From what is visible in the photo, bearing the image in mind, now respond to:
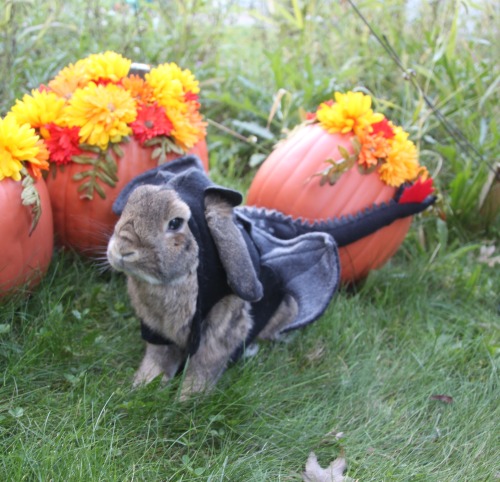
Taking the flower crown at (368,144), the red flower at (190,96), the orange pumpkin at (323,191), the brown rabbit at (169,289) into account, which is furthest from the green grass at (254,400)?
the red flower at (190,96)

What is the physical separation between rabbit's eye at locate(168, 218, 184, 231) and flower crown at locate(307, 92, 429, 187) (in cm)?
109

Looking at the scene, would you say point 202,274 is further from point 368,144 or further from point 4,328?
point 368,144

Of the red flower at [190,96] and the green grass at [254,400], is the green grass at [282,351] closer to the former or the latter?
the green grass at [254,400]

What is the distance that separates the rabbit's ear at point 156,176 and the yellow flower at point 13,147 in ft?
1.24

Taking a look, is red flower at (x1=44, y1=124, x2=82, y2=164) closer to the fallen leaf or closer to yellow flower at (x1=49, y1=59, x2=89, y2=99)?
yellow flower at (x1=49, y1=59, x2=89, y2=99)

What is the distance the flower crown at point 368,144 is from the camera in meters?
3.08

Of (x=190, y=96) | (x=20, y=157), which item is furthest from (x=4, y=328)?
(x=190, y=96)

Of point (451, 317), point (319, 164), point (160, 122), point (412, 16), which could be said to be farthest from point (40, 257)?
point (412, 16)

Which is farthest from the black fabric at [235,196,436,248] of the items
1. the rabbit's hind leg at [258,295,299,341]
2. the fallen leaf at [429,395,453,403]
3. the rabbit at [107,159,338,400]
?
the fallen leaf at [429,395,453,403]

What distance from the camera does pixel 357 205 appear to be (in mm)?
3104

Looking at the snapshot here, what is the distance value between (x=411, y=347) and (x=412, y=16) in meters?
3.37

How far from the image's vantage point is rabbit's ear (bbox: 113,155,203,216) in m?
2.49

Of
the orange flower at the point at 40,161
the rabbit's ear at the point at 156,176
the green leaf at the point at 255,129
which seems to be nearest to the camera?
the rabbit's ear at the point at 156,176

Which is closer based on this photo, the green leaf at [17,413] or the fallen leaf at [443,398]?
the green leaf at [17,413]
